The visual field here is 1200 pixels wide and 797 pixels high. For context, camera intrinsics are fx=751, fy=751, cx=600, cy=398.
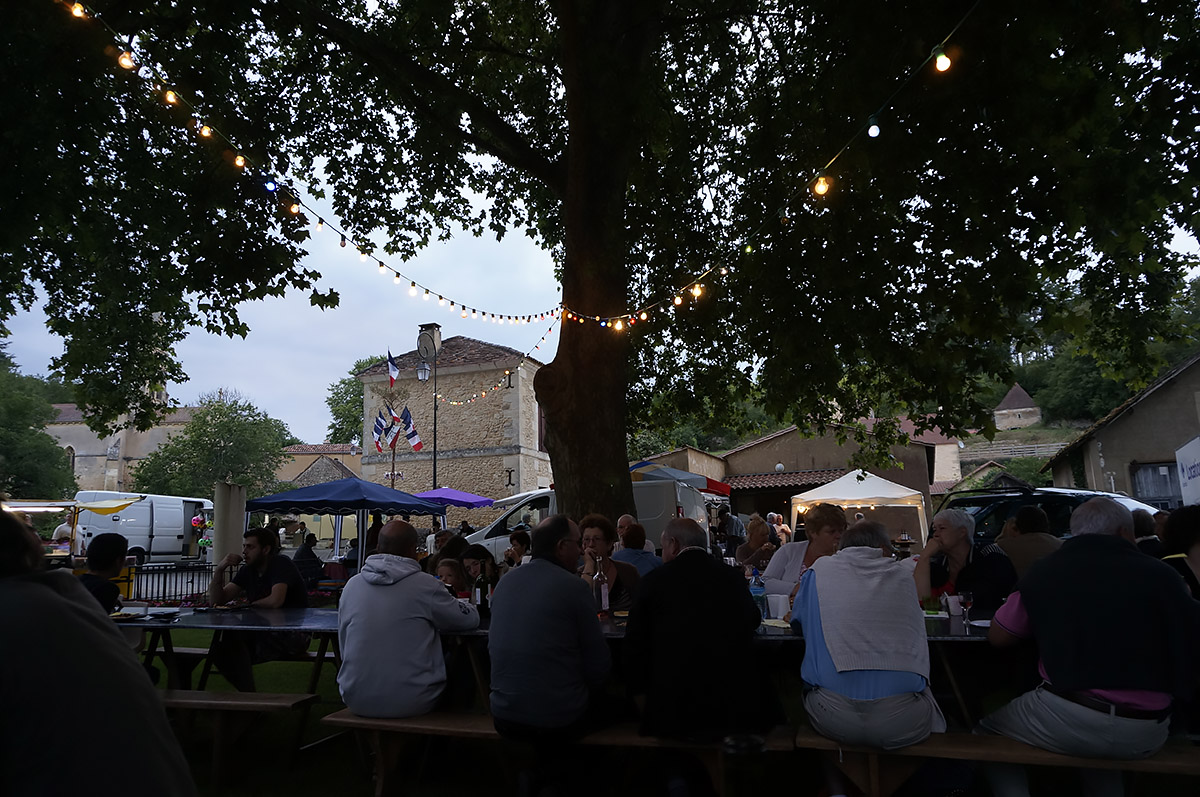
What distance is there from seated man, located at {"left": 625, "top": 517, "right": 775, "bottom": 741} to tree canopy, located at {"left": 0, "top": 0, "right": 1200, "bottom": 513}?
3.92m

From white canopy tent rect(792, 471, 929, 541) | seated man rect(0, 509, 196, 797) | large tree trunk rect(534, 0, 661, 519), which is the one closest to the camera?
seated man rect(0, 509, 196, 797)

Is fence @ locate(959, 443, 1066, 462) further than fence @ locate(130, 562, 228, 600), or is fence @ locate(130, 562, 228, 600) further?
fence @ locate(959, 443, 1066, 462)

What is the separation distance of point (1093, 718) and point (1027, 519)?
275 cm

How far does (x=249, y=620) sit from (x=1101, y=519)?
A: 516 cm

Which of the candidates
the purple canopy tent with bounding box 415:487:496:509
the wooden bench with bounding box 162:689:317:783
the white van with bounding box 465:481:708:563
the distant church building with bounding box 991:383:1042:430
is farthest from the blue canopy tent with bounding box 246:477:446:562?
the distant church building with bounding box 991:383:1042:430

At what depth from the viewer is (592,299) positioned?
7.97 m

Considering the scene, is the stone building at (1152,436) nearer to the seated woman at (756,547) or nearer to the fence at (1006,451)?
the seated woman at (756,547)

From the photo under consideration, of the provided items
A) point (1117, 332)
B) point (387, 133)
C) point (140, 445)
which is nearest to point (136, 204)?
point (387, 133)

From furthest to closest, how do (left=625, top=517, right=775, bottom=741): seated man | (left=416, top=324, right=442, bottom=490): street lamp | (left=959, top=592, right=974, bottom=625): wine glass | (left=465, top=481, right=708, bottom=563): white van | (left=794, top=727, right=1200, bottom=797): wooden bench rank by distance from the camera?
(left=416, top=324, right=442, bottom=490): street lamp < (left=465, top=481, right=708, bottom=563): white van < (left=959, top=592, right=974, bottom=625): wine glass < (left=625, top=517, right=775, bottom=741): seated man < (left=794, top=727, right=1200, bottom=797): wooden bench

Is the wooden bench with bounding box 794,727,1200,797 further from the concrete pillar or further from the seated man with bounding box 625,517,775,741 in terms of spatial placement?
the concrete pillar

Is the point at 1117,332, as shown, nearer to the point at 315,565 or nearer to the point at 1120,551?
the point at 1120,551

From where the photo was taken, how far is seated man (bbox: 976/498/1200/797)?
301 cm

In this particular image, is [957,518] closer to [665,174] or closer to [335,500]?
[665,174]

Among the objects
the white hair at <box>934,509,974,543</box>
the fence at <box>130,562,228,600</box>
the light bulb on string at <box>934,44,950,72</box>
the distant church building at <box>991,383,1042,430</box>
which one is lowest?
the fence at <box>130,562,228,600</box>
